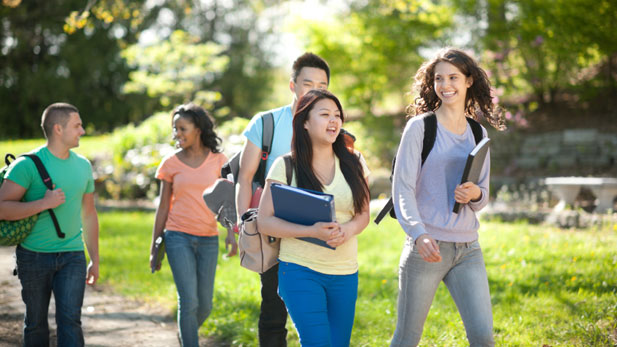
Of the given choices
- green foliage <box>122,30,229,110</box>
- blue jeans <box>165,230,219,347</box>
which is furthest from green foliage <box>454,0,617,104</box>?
blue jeans <box>165,230,219,347</box>

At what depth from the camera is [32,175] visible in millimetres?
4125

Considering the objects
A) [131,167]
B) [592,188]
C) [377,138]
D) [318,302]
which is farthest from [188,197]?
[377,138]

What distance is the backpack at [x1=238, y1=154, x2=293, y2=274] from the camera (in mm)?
3535

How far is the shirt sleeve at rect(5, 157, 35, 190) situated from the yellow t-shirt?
1790 millimetres

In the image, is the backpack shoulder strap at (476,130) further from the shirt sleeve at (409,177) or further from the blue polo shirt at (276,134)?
the blue polo shirt at (276,134)

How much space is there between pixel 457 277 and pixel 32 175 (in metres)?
2.88

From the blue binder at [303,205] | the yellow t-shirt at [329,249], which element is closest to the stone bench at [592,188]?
the yellow t-shirt at [329,249]

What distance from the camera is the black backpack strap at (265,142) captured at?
4199 mm

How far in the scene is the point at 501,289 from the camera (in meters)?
6.33

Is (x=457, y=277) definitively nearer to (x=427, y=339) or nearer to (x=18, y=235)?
(x=427, y=339)

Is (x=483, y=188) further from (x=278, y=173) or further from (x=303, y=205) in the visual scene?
(x=278, y=173)

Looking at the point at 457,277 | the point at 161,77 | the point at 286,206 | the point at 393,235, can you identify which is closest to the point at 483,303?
the point at 457,277

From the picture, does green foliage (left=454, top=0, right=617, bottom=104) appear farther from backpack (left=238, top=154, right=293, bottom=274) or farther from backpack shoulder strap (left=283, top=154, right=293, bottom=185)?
backpack (left=238, top=154, right=293, bottom=274)

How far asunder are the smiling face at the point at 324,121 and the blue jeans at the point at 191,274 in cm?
182
